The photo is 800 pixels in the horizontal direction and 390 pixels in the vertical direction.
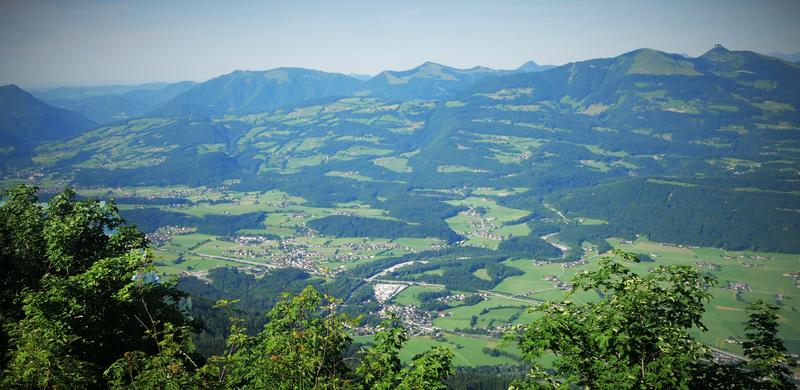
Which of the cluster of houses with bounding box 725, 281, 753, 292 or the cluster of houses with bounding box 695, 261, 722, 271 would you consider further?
the cluster of houses with bounding box 695, 261, 722, 271

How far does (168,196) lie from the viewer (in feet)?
634

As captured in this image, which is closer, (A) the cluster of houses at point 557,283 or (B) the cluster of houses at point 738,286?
(B) the cluster of houses at point 738,286

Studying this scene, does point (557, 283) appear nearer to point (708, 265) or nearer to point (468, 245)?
point (468, 245)

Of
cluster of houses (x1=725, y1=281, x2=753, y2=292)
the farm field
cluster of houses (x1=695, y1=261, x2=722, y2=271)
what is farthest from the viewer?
cluster of houses (x1=695, y1=261, x2=722, y2=271)

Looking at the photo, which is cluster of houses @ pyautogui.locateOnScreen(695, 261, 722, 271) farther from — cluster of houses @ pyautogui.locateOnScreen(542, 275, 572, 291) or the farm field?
cluster of houses @ pyautogui.locateOnScreen(542, 275, 572, 291)

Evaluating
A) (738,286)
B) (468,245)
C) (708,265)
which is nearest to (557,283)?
(738,286)

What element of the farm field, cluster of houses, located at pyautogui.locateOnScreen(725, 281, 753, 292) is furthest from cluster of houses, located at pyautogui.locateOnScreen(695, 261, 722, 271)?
cluster of houses, located at pyautogui.locateOnScreen(725, 281, 753, 292)

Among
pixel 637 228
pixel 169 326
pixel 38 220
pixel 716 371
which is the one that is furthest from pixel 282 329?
pixel 637 228

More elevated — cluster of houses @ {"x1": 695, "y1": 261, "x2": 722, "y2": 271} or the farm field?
cluster of houses @ {"x1": 695, "y1": 261, "x2": 722, "y2": 271}

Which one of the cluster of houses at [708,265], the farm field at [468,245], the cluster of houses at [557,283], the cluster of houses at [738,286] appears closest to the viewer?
the farm field at [468,245]

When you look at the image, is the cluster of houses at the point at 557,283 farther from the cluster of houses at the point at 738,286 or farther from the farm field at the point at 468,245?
the cluster of houses at the point at 738,286

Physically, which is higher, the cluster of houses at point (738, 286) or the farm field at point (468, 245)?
the cluster of houses at point (738, 286)

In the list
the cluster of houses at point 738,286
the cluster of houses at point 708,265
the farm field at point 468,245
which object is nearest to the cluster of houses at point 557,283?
the farm field at point 468,245

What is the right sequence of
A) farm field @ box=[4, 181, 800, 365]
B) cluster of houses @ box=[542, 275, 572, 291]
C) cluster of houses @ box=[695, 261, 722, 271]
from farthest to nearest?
1. cluster of houses @ box=[695, 261, 722, 271]
2. cluster of houses @ box=[542, 275, 572, 291]
3. farm field @ box=[4, 181, 800, 365]
